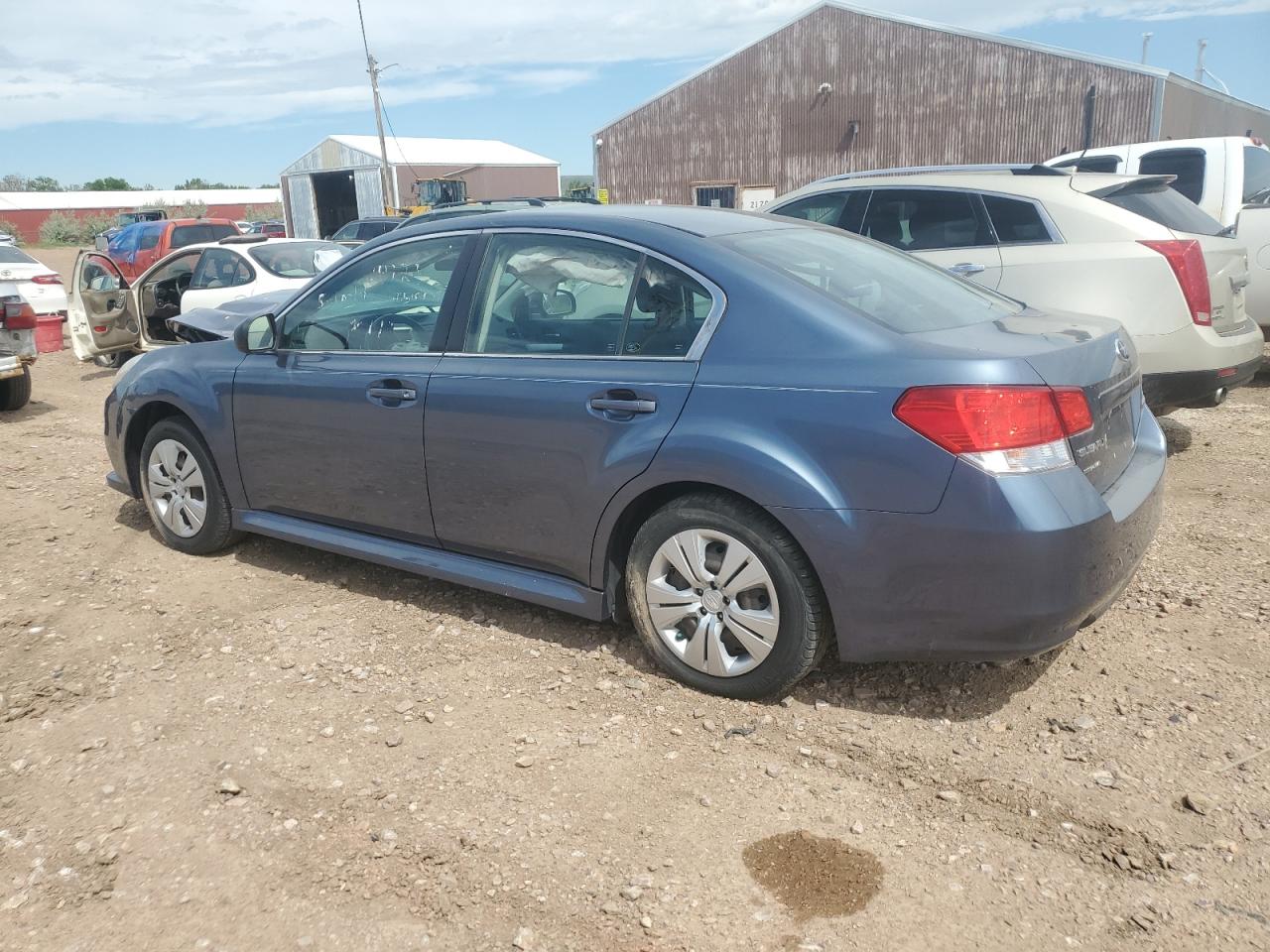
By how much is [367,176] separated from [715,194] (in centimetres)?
1724

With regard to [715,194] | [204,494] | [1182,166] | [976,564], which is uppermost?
[715,194]

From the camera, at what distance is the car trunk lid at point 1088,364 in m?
2.98

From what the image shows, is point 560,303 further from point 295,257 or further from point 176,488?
point 295,257

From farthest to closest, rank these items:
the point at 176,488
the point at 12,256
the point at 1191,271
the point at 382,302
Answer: the point at 12,256 < the point at 1191,271 < the point at 176,488 < the point at 382,302

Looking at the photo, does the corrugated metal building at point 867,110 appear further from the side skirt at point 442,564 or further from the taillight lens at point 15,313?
the side skirt at point 442,564

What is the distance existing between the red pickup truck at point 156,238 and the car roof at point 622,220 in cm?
1802

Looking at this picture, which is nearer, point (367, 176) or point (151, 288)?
point (151, 288)

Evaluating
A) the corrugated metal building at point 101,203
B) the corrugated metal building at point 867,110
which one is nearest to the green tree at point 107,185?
the corrugated metal building at point 101,203

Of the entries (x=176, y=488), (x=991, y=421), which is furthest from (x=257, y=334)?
(x=991, y=421)

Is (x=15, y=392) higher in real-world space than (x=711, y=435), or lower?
lower

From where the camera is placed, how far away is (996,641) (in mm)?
2967

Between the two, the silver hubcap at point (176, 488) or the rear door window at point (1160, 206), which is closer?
the silver hubcap at point (176, 488)

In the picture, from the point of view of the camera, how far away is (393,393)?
13.1ft

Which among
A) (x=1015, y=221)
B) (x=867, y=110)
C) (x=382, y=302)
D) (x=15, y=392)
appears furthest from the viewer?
(x=867, y=110)
